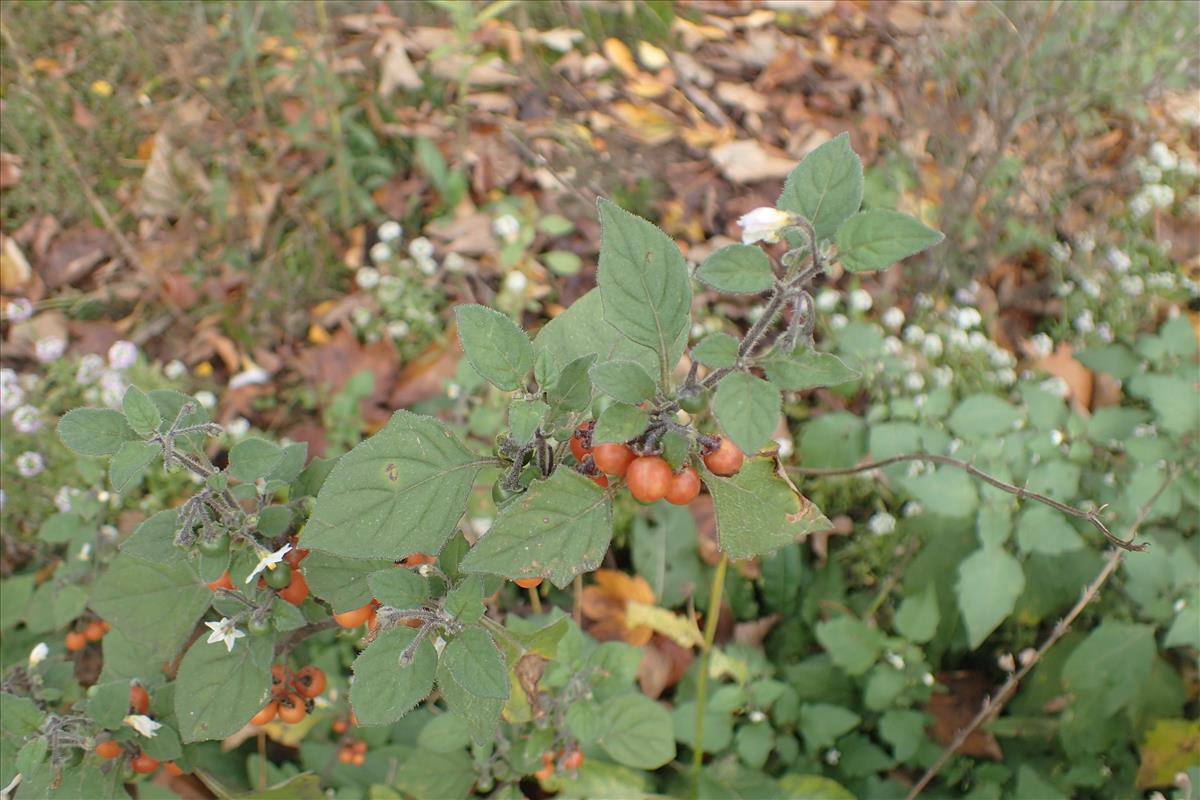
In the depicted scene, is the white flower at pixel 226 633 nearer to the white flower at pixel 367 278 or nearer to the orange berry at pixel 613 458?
the orange berry at pixel 613 458

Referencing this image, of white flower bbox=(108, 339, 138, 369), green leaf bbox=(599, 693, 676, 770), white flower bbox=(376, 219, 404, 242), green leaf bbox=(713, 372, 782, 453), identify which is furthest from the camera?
white flower bbox=(376, 219, 404, 242)

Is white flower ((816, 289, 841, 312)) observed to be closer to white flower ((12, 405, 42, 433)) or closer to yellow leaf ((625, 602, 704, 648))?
yellow leaf ((625, 602, 704, 648))

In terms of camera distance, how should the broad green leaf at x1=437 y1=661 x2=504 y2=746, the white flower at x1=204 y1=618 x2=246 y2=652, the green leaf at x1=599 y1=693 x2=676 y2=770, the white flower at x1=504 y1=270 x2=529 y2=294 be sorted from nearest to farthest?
the broad green leaf at x1=437 y1=661 x2=504 y2=746 → the white flower at x1=204 y1=618 x2=246 y2=652 → the green leaf at x1=599 y1=693 x2=676 y2=770 → the white flower at x1=504 y1=270 x2=529 y2=294

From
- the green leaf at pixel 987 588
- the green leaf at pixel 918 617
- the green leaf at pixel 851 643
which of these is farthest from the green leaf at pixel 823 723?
the green leaf at pixel 987 588

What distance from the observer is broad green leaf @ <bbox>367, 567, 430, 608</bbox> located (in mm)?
1095

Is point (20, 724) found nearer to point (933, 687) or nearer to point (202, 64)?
point (933, 687)

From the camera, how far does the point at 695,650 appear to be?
2.49 meters

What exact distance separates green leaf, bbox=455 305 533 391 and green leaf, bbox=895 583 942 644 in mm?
1507

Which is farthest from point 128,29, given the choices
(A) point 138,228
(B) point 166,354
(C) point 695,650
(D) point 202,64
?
(C) point 695,650

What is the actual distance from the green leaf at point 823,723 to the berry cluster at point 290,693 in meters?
1.22

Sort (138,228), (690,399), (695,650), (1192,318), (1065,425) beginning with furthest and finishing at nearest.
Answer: (138,228) → (1192,318) → (695,650) → (1065,425) → (690,399)

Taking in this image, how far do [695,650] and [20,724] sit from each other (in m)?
1.68

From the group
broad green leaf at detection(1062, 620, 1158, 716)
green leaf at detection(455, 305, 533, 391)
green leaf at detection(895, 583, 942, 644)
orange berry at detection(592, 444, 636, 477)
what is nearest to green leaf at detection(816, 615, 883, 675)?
green leaf at detection(895, 583, 942, 644)

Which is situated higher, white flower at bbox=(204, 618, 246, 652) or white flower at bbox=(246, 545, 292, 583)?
white flower at bbox=(246, 545, 292, 583)
